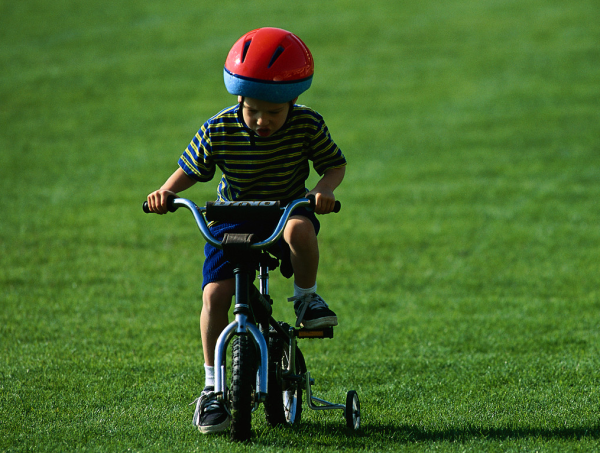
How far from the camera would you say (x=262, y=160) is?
414cm

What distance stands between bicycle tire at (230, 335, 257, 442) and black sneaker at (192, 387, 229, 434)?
Result: 27 cm

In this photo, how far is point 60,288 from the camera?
Result: 773cm

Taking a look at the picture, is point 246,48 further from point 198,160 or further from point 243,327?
point 243,327

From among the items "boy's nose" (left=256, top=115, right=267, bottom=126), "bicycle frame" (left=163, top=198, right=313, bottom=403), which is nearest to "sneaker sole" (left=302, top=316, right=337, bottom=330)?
"bicycle frame" (left=163, top=198, right=313, bottom=403)

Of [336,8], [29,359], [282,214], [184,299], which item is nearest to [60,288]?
[184,299]

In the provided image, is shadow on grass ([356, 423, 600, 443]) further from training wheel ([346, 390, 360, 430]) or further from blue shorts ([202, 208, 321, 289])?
blue shorts ([202, 208, 321, 289])

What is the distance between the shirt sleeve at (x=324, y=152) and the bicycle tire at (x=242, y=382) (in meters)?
1.13

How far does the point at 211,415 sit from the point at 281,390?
0.40 m

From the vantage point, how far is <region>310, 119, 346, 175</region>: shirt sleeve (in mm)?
4191

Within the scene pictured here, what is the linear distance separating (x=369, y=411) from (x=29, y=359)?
8.62 feet

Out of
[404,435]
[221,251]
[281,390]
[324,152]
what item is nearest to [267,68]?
[324,152]

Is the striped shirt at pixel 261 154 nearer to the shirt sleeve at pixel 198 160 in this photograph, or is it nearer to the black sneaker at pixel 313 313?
the shirt sleeve at pixel 198 160

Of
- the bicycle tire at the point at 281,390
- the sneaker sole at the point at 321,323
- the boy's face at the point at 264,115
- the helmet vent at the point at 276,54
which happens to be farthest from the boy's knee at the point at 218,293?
the helmet vent at the point at 276,54

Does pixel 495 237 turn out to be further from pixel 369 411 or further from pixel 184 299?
pixel 369 411
